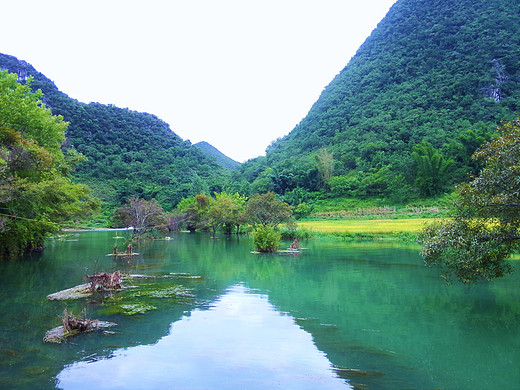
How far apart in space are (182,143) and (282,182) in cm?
5154

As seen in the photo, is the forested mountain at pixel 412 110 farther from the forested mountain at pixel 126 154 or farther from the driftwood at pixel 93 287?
the driftwood at pixel 93 287

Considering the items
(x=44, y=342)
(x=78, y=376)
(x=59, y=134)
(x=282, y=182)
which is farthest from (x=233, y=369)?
(x=282, y=182)

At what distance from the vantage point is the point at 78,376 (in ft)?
21.2

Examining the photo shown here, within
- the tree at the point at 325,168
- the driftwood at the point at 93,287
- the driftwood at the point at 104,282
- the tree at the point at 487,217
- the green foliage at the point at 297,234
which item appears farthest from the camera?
the tree at the point at 325,168

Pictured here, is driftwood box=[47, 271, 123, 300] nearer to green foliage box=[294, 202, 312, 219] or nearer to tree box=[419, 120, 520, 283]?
tree box=[419, 120, 520, 283]

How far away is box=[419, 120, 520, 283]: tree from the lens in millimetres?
9672

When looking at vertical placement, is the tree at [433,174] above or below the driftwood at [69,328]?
above

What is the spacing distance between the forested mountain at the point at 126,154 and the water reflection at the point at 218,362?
72089mm

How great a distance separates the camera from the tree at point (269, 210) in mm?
37844

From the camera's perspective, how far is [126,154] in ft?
319

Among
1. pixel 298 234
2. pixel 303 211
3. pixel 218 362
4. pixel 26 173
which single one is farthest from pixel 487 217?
pixel 303 211

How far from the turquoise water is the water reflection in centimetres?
2

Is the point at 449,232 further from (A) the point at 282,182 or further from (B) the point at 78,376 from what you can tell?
(A) the point at 282,182

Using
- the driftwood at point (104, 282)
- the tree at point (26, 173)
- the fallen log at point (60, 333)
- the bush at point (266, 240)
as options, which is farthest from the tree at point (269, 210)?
the fallen log at point (60, 333)
